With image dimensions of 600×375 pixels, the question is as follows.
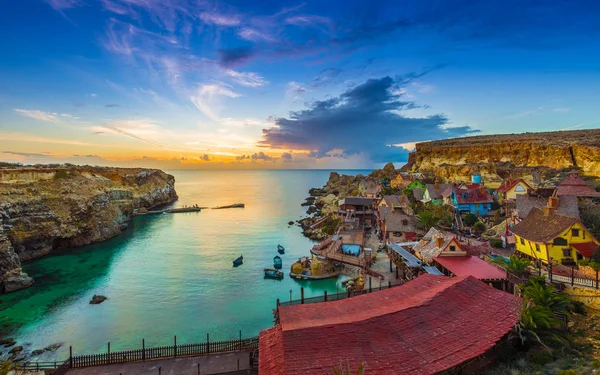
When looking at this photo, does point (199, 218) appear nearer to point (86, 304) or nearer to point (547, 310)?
point (86, 304)

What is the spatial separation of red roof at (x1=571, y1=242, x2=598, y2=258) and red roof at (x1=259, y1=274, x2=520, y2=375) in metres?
11.6

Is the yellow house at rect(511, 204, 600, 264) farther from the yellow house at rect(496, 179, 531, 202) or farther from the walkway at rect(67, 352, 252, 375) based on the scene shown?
the yellow house at rect(496, 179, 531, 202)

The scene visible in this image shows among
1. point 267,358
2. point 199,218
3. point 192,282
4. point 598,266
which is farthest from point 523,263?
point 199,218

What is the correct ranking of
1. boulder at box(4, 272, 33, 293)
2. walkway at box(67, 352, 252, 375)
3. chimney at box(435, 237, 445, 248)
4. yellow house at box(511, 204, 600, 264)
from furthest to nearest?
boulder at box(4, 272, 33, 293)
chimney at box(435, 237, 445, 248)
yellow house at box(511, 204, 600, 264)
walkway at box(67, 352, 252, 375)

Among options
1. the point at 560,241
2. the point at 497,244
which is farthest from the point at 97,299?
the point at 560,241

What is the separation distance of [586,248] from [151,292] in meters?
44.7

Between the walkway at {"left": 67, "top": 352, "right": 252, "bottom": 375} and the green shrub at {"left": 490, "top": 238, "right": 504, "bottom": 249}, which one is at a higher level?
the green shrub at {"left": 490, "top": 238, "right": 504, "bottom": 249}

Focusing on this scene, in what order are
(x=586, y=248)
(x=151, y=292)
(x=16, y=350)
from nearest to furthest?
(x=586, y=248)
(x=16, y=350)
(x=151, y=292)

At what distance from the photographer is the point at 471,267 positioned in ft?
84.6

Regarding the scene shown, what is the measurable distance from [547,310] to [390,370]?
1067 centimetres

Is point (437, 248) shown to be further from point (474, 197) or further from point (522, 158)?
point (522, 158)

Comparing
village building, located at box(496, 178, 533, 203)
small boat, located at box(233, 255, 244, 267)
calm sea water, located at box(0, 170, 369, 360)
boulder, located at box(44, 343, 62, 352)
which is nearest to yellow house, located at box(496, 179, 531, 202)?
village building, located at box(496, 178, 533, 203)

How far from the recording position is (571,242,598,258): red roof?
25.0 metres

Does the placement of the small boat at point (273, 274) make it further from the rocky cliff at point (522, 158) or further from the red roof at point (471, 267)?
the rocky cliff at point (522, 158)
